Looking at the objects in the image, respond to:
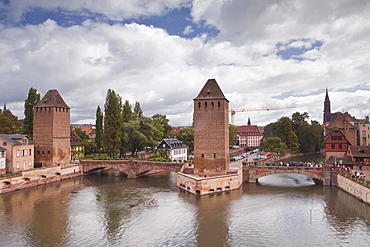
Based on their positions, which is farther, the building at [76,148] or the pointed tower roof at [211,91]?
the building at [76,148]

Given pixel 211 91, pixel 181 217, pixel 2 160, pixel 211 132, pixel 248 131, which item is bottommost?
pixel 181 217

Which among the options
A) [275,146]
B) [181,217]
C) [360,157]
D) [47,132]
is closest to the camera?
[181,217]

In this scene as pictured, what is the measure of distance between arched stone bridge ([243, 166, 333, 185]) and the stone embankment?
26112 mm

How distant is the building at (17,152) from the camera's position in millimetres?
38844

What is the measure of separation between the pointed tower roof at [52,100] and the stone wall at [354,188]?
41.0 m

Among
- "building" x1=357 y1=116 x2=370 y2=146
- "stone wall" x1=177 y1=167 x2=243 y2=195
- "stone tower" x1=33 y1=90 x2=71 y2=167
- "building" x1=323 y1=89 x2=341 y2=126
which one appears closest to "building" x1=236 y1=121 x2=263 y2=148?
"building" x1=323 y1=89 x2=341 y2=126

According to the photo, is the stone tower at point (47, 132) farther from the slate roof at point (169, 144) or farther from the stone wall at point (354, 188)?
the stone wall at point (354, 188)

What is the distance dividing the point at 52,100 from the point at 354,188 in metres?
42.7

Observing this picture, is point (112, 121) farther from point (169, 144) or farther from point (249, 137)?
point (249, 137)

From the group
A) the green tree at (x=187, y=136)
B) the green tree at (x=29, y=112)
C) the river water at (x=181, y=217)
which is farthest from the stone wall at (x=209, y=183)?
the green tree at (x=187, y=136)

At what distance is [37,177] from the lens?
40156mm

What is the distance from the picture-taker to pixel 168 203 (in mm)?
30797

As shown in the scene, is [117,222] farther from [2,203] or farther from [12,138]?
[12,138]

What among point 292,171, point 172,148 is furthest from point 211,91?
point 172,148
